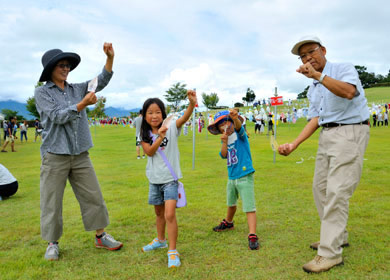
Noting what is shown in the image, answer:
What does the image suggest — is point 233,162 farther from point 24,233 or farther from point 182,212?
point 24,233

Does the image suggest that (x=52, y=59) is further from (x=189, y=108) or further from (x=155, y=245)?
(x=155, y=245)

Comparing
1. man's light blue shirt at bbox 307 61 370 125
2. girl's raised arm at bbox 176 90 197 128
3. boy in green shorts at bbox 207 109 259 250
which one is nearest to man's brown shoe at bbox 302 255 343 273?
boy in green shorts at bbox 207 109 259 250

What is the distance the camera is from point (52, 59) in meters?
3.33

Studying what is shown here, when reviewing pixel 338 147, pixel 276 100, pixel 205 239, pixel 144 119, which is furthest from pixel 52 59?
pixel 276 100

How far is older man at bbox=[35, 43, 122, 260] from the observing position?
3393mm

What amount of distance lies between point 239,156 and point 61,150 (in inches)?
82.3

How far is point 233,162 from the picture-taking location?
385 centimetres

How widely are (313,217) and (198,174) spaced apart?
4784 millimetres

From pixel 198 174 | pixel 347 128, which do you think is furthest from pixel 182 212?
pixel 198 174

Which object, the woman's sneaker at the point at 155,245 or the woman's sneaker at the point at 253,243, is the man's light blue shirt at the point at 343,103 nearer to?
the woman's sneaker at the point at 253,243

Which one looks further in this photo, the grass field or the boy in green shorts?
the boy in green shorts

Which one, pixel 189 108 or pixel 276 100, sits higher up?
pixel 276 100

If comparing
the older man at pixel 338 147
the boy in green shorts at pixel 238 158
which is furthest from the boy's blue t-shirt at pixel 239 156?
the older man at pixel 338 147

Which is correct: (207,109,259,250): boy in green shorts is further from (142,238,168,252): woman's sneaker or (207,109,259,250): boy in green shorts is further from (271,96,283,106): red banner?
(271,96,283,106): red banner
